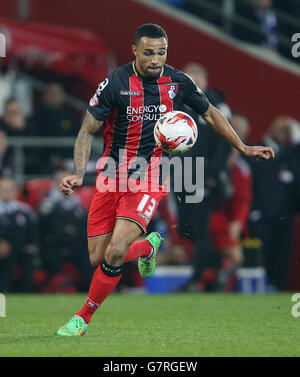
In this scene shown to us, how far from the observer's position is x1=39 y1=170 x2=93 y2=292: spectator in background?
1350 centimetres

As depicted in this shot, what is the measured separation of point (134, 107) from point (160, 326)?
1.99 m

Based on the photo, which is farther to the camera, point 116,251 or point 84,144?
point 84,144

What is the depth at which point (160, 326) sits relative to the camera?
866 cm

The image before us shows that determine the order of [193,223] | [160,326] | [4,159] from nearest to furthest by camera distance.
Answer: [160,326], [193,223], [4,159]

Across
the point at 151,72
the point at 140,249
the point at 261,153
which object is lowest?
the point at 140,249

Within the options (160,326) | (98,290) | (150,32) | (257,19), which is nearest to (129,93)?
(150,32)

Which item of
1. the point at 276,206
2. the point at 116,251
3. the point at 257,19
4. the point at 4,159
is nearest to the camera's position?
the point at 116,251

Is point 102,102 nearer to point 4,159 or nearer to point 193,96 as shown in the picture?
point 193,96

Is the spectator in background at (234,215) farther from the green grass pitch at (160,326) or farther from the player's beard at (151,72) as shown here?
the player's beard at (151,72)

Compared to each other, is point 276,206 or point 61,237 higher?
point 276,206

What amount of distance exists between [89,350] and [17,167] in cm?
811

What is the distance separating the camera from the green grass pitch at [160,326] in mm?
6887

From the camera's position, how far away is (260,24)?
16.0 metres

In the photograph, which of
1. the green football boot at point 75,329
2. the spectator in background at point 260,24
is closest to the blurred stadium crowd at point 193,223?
the spectator in background at point 260,24
